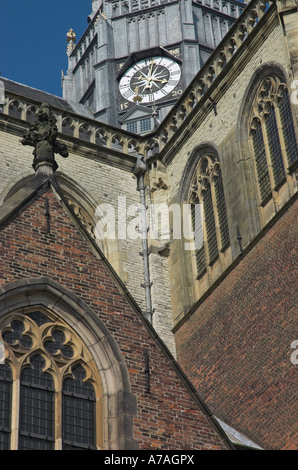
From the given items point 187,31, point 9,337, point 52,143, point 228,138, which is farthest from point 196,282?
point 187,31

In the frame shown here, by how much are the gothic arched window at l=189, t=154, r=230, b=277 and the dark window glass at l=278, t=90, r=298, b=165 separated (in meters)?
2.36

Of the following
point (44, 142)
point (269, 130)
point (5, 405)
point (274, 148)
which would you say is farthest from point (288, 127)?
point (5, 405)

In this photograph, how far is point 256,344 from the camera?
69.7 ft

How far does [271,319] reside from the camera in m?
21.0

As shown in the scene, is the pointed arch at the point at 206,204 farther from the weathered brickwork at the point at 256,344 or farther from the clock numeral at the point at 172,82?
the clock numeral at the point at 172,82

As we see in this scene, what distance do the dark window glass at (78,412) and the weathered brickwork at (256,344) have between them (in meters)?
6.17

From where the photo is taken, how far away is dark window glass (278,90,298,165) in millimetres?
22219

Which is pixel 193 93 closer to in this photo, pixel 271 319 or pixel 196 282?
pixel 196 282

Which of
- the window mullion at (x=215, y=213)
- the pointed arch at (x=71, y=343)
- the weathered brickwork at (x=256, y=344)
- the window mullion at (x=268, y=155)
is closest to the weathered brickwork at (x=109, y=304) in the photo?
the pointed arch at (x=71, y=343)

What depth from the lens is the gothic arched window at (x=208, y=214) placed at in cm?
2423

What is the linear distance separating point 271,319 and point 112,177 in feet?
23.7

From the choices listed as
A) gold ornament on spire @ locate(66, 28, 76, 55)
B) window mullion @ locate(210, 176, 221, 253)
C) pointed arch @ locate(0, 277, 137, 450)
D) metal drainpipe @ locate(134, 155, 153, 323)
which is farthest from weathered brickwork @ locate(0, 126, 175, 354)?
gold ornament on spire @ locate(66, 28, 76, 55)

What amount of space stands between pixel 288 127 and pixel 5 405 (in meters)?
10.8

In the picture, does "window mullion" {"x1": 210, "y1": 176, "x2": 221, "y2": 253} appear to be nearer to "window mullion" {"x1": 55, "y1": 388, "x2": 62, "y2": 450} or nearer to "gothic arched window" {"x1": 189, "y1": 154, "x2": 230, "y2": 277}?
"gothic arched window" {"x1": 189, "y1": 154, "x2": 230, "y2": 277}
